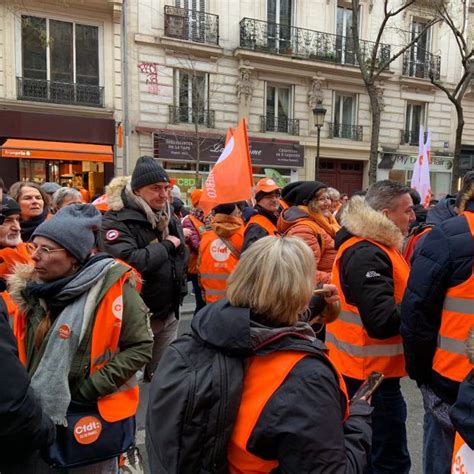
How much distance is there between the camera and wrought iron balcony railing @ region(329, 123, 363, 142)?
20.0 metres

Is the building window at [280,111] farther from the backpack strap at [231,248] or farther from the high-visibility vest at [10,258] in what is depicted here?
the high-visibility vest at [10,258]

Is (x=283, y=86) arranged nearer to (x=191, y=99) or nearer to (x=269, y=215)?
(x=191, y=99)

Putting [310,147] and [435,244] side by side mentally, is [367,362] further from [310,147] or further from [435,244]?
[310,147]

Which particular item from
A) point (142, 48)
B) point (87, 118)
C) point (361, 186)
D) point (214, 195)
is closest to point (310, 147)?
point (361, 186)

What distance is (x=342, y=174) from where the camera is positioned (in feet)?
68.8

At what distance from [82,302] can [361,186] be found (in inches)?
813

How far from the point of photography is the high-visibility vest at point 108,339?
83.2 inches

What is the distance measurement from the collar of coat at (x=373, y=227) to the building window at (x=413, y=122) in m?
20.1

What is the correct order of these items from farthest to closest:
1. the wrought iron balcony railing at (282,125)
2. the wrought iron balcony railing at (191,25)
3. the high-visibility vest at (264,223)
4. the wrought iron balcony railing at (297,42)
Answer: the wrought iron balcony railing at (282,125) → the wrought iron balcony railing at (297,42) → the wrought iron balcony railing at (191,25) → the high-visibility vest at (264,223)

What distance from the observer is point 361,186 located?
70.4 feet

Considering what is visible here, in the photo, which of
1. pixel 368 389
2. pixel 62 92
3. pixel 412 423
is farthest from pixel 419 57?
pixel 368 389

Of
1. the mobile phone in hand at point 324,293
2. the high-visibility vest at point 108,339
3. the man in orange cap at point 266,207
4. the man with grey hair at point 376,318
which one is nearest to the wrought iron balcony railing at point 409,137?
the man in orange cap at point 266,207

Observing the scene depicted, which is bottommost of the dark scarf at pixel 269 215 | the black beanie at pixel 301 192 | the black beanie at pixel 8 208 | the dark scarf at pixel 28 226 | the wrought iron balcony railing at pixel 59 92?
the dark scarf at pixel 28 226

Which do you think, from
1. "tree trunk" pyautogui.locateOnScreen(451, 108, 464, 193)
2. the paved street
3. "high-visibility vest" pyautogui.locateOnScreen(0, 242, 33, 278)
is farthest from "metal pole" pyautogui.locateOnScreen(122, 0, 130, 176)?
"high-visibility vest" pyautogui.locateOnScreen(0, 242, 33, 278)
